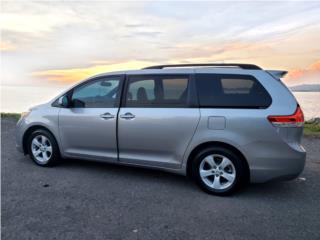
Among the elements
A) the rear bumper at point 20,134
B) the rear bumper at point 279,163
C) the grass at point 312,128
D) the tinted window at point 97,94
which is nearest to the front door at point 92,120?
the tinted window at point 97,94

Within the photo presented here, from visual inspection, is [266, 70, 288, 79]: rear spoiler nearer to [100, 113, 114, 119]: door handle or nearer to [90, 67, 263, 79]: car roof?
[90, 67, 263, 79]: car roof

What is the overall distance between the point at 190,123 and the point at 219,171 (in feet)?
2.54

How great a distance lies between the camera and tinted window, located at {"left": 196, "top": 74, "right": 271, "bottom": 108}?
4109mm

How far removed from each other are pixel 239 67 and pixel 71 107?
2824 millimetres

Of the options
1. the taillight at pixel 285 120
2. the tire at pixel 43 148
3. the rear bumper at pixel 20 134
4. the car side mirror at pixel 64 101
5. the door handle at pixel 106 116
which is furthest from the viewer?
the rear bumper at pixel 20 134

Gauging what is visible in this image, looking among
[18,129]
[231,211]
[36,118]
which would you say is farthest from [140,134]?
[18,129]

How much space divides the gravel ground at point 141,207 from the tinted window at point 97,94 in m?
1.18

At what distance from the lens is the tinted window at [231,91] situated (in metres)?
4.11

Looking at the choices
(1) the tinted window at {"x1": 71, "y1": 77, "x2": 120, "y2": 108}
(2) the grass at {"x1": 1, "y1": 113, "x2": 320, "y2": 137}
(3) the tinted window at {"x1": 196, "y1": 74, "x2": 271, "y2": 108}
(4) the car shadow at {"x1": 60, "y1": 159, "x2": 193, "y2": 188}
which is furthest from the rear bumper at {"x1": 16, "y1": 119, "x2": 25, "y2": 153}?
(2) the grass at {"x1": 1, "y1": 113, "x2": 320, "y2": 137}

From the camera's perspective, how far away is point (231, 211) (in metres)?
3.75

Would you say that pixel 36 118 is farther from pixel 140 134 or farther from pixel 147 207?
pixel 147 207

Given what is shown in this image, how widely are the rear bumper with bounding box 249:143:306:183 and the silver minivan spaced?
0.5 inches

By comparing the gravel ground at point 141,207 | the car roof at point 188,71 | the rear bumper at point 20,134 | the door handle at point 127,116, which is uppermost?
the car roof at point 188,71

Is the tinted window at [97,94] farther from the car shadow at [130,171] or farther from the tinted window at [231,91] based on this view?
the tinted window at [231,91]
